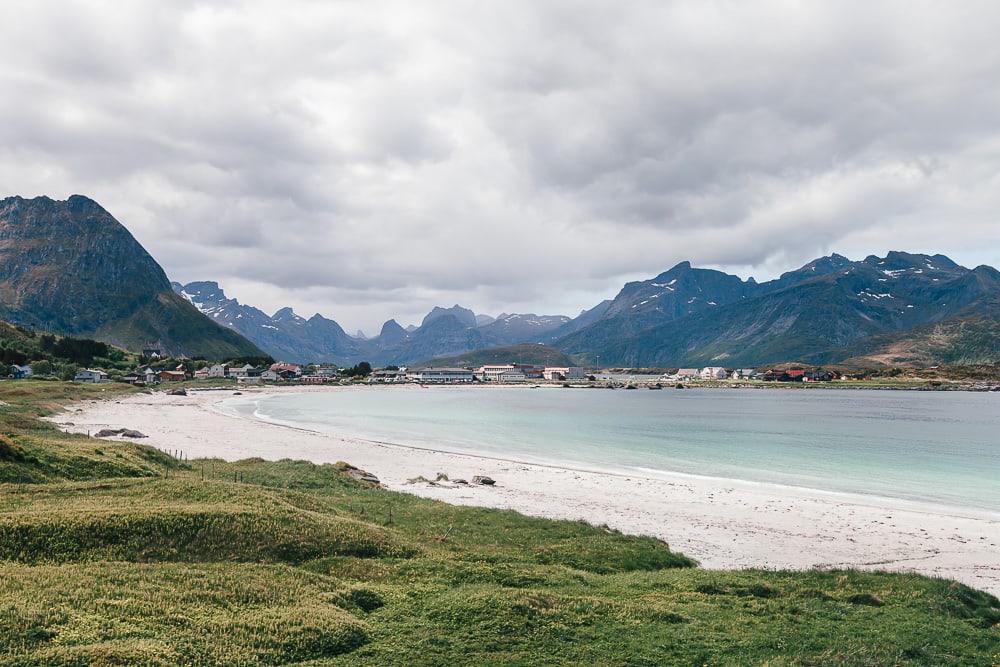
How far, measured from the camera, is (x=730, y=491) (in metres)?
45.4

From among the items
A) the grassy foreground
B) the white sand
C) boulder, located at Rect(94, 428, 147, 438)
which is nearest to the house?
the white sand

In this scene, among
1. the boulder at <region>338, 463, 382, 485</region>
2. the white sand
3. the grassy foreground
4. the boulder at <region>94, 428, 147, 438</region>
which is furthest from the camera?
the boulder at <region>94, 428, 147, 438</region>

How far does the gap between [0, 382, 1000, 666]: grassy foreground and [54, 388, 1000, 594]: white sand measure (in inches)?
222

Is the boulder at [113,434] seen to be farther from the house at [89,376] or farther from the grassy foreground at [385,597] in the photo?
the house at [89,376]

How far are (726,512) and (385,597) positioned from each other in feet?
89.4

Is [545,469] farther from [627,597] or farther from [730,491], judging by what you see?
[627,597]

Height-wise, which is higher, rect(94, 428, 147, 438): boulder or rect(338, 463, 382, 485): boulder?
rect(338, 463, 382, 485): boulder

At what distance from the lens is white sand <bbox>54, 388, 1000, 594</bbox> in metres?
27.4

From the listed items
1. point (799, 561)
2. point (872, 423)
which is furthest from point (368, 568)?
Result: point (872, 423)

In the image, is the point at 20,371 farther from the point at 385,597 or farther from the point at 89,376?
the point at 385,597

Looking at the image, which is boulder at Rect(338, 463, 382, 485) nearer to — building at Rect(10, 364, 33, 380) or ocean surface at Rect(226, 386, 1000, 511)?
ocean surface at Rect(226, 386, 1000, 511)

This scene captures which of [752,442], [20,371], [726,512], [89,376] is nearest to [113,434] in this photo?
[726,512]

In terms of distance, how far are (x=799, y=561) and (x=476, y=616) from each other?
1817 centimetres

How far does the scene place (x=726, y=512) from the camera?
3734cm
